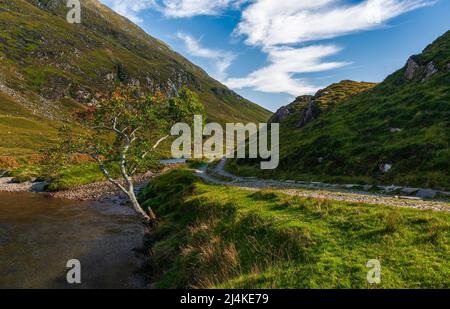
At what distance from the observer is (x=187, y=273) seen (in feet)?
60.2

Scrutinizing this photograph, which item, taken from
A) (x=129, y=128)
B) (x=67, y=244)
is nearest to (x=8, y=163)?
(x=129, y=128)

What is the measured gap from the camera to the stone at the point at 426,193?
91.3 ft

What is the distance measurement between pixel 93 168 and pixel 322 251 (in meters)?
72.4

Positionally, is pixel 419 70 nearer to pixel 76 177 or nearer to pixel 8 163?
pixel 76 177

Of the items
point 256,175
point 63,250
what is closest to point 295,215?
point 63,250

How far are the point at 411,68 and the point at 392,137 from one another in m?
34.0

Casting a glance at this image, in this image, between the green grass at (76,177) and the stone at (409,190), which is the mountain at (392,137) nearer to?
the stone at (409,190)

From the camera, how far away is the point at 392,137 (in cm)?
4462

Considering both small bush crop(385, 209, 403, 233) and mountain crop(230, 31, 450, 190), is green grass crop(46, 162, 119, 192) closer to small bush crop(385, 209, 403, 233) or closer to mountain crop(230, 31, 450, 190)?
mountain crop(230, 31, 450, 190)

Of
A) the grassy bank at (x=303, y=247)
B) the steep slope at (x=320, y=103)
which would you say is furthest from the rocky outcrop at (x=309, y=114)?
the grassy bank at (x=303, y=247)

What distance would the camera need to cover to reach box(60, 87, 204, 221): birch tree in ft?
110

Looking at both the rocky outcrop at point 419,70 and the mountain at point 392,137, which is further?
the rocky outcrop at point 419,70

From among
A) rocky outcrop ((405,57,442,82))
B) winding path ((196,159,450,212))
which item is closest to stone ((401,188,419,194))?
winding path ((196,159,450,212))

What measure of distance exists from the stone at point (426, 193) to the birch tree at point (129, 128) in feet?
79.6
